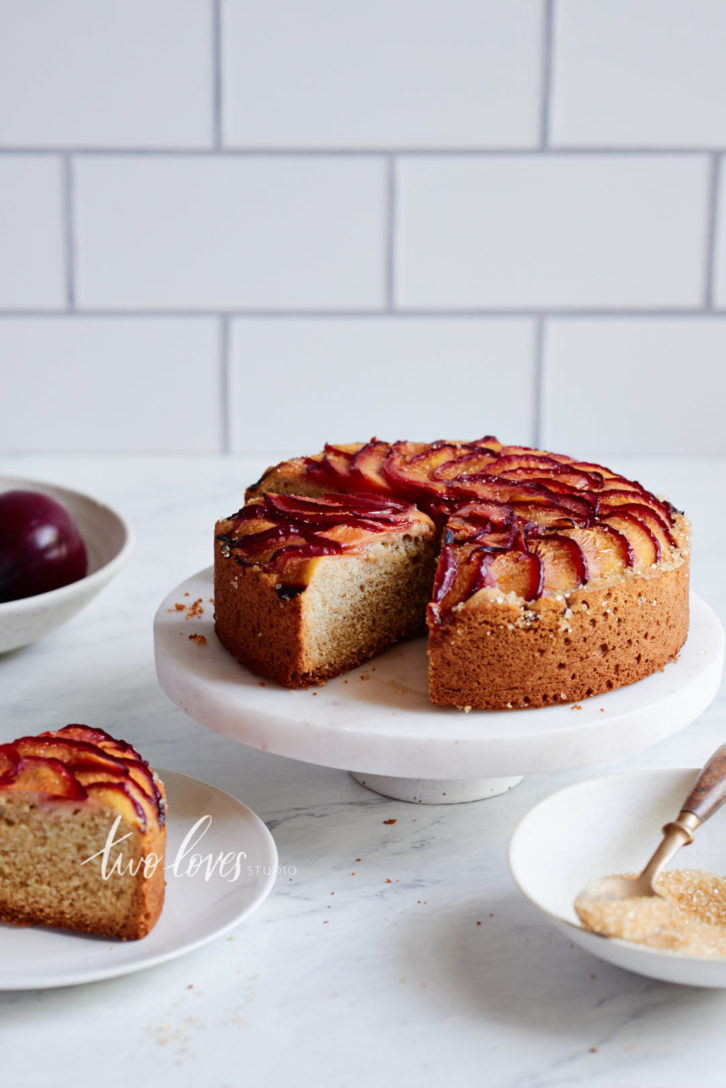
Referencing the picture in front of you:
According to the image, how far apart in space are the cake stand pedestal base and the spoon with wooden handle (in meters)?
0.30

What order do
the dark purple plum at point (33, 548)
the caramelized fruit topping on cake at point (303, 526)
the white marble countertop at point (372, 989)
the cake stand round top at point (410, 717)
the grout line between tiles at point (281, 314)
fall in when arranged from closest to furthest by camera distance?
the white marble countertop at point (372, 989)
the cake stand round top at point (410, 717)
the caramelized fruit topping on cake at point (303, 526)
the dark purple plum at point (33, 548)
the grout line between tiles at point (281, 314)

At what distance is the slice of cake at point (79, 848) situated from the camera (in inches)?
47.4

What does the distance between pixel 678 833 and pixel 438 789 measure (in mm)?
387

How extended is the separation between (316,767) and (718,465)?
6.68 feet

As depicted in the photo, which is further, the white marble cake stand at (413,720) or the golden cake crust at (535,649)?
the golden cake crust at (535,649)

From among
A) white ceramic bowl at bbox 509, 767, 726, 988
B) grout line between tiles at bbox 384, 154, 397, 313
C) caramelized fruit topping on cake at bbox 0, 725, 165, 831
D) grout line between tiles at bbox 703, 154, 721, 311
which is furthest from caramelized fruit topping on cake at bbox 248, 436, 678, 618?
grout line between tiles at bbox 703, 154, 721, 311

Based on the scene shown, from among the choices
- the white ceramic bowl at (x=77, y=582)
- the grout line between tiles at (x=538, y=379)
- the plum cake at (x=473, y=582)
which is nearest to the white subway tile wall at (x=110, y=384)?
the grout line between tiles at (x=538, y=379)

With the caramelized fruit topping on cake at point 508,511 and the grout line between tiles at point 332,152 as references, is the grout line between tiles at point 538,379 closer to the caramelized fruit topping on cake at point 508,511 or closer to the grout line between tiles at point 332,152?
the grout line between tiles at point 332,152

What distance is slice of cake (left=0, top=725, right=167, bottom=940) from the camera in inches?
47.4

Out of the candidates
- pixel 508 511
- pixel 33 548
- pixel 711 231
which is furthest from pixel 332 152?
pixel 508 511

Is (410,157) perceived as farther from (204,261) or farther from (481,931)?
(481,931)

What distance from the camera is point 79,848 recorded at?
1216 millimetres

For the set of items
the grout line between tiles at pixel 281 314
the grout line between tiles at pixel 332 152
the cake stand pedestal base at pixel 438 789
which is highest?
the grout line between tiles at pixel 332 152

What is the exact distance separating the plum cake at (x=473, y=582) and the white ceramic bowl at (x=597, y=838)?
17 centimetres
